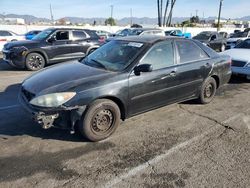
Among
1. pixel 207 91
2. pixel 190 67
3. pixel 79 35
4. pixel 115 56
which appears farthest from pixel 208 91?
pixel 79 35

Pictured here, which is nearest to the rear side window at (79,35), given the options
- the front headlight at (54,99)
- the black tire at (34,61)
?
the black tire at (34,61)

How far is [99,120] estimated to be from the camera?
13.0ft

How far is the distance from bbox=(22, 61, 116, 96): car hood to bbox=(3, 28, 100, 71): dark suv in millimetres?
5776

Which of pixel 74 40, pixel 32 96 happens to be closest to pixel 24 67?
pixel 74 40

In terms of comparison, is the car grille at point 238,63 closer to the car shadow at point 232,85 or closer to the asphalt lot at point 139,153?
the car shadow at point 232,85

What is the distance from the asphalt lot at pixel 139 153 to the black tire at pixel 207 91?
523mm

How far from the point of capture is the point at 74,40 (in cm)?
1097

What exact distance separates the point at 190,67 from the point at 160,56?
0.80 meters

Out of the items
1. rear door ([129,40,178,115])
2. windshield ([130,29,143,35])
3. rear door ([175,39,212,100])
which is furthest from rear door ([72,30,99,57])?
rear door ([129,40,178,115])

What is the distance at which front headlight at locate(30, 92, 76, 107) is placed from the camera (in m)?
3.63

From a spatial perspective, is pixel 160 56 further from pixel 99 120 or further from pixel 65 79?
pixel 65 79

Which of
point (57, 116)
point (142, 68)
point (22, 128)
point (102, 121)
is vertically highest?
point (142, 68)

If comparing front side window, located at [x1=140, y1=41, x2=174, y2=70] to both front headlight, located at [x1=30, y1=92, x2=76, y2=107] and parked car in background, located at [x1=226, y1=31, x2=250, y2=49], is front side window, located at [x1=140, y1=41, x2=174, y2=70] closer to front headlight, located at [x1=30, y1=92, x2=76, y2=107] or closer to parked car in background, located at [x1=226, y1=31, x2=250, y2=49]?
front headlight, located at [x1=30, y1=92, x2=76, y2=107]

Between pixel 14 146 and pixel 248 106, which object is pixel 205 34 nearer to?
pixel 248 106
